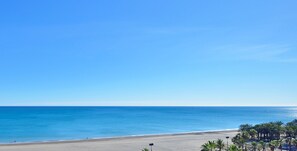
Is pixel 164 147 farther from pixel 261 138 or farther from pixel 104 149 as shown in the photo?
pixel 261 138

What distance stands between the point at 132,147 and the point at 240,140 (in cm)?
1972

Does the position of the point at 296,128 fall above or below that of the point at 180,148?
above

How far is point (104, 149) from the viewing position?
179 ft

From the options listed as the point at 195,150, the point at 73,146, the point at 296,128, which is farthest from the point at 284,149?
the point at 73,146

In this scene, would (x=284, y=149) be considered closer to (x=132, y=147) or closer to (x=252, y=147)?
(x=252, y=147)

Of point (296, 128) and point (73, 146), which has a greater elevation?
point (296, 128)

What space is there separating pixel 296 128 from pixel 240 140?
16442mm

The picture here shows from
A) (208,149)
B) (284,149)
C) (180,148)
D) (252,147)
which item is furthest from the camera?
(180,148)

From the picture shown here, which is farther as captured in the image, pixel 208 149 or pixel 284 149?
pixel 284 149

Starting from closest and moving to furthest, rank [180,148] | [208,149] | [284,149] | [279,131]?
[208,149], [284,149], [180,148], [279,131]

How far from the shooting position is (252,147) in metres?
44.4

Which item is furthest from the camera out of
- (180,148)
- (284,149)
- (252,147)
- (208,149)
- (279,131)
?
(279,131)

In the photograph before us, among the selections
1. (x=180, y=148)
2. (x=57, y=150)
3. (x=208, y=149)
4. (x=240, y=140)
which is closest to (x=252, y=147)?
(x=240, y=140)

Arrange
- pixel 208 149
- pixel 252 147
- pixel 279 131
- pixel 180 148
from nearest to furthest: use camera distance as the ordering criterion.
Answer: pixel 208 149 < pixel 252 147 < pixel 180 148 < pixel 279 131
